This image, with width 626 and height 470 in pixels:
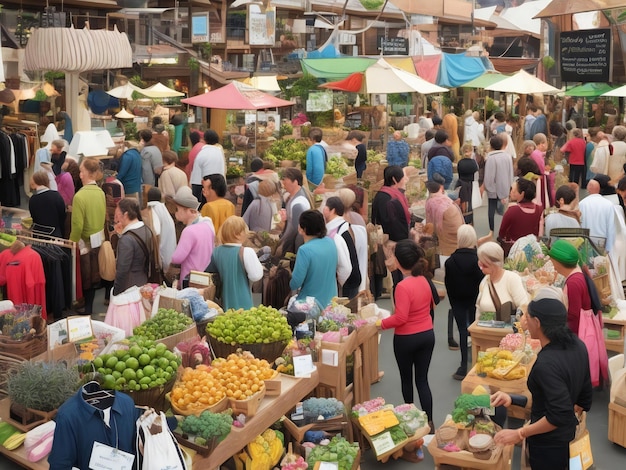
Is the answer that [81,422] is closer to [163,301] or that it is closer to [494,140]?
[163,301]

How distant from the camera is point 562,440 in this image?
15.1 ft

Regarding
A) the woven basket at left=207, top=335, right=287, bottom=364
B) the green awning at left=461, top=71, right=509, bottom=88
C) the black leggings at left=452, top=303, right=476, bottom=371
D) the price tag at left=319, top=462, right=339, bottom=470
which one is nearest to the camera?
the price tag at left=319, top=462, right=339, bottom=470

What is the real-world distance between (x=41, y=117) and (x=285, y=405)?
43.6ft

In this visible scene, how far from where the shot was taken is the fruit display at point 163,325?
19.8ft

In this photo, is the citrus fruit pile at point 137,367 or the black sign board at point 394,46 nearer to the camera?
the citrus fruit pile at point 137,367

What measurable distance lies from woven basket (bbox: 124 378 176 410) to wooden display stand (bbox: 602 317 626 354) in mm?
4435

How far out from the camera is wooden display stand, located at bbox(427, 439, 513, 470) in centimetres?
537

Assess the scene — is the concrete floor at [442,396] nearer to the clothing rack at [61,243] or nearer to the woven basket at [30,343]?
the clothing rack at [61,243]

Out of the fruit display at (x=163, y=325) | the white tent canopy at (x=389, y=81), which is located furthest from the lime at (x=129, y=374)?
the white tent canopy at (x=389, y=81)

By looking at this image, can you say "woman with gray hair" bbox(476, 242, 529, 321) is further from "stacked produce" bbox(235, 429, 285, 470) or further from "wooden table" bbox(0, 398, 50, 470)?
"wooden table" bbox(0, 398, 50, 470)

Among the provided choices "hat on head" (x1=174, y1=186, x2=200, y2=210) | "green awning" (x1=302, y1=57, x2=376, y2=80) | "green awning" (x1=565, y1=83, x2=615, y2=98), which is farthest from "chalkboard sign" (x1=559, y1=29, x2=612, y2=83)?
"hat on head" (x1=174, y1=186, x2=200, y2=210)

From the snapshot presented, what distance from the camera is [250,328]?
5938 millimetres

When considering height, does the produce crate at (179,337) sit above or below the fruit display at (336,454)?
above

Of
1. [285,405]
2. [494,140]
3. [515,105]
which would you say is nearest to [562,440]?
[285,405]
